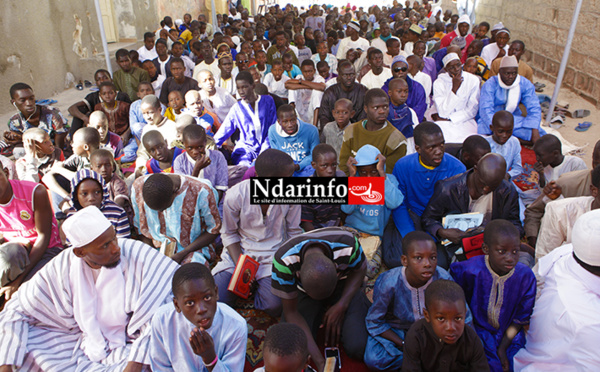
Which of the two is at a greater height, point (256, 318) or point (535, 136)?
point (535, 136)

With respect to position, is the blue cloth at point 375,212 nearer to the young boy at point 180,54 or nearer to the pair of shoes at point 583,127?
the pair of shoes at point 583,127

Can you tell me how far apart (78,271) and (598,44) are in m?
8.49

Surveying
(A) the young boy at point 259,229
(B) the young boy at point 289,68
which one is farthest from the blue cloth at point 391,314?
(B) the young boy at point 289,68

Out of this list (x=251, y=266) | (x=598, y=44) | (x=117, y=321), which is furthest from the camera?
(x=598, y=44)

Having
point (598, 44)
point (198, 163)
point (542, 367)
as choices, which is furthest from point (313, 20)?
point (542, 367)

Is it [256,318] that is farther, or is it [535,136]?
[535,136]

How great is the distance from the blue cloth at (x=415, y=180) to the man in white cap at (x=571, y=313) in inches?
49.3

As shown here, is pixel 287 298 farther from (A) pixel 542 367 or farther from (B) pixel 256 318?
(A) pixel 542 367

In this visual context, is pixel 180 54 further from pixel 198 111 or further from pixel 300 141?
pixel 300 141

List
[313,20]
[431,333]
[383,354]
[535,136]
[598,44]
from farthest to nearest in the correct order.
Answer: [313,20] < [598,44] < [535,136] < [383,354] < [431,333]

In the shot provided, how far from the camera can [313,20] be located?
1360 centimetres

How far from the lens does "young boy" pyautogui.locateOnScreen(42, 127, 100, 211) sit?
3838 millimetres

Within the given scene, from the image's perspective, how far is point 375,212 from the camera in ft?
11.2

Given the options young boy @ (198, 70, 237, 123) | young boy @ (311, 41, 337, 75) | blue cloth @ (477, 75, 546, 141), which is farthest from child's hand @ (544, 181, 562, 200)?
young boy @ (311, 41, 337, 75)
